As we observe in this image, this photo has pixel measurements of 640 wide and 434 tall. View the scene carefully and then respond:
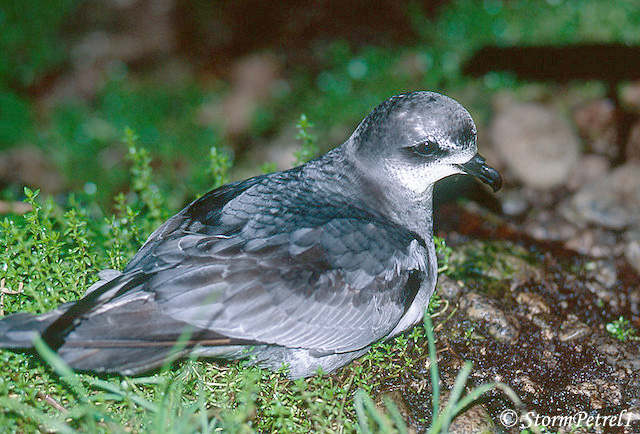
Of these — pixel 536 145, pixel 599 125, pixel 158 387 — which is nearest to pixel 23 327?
pixel 158 387

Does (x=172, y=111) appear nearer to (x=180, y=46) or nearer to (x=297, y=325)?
(x=180, y=46)

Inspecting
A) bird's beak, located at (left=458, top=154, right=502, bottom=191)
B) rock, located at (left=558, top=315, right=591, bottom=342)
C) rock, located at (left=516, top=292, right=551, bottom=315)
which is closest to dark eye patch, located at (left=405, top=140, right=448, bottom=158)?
bird's beak, located at (left=458, top=154, right=502, bottom=191)

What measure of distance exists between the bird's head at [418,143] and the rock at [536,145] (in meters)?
1.89

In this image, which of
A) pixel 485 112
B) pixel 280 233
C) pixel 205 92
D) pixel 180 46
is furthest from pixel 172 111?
pixel 280 233

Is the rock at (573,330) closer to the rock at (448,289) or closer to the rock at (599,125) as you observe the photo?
Answer: the rock at (448,289)

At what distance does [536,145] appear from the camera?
5.24 m

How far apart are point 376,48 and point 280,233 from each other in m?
4.51

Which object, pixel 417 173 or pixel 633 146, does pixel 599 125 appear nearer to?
pixel 633 146

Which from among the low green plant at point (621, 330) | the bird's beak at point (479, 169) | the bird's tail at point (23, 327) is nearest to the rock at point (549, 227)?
the low green plant at point (621, 330)

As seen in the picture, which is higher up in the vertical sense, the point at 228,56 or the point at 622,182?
the point at 228,56

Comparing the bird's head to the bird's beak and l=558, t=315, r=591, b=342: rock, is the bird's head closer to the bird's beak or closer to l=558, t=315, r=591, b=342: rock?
the bird's beak

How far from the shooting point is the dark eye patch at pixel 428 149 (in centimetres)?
326

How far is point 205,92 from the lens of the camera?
7.84 meters

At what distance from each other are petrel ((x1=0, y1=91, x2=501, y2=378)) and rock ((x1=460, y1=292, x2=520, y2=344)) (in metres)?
0.47
